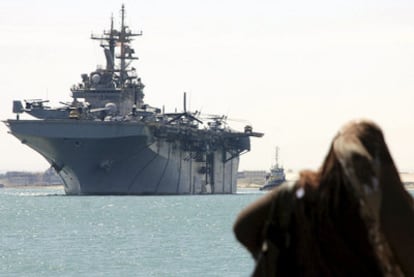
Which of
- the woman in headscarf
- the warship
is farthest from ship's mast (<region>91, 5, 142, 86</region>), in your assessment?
the woman in headscarf

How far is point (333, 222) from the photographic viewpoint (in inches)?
86.9

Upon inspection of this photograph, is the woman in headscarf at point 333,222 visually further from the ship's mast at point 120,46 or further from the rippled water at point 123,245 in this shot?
the ship's mast at point 120,46

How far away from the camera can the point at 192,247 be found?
4616 centimetres

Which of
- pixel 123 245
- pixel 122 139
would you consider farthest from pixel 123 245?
pixel 122 139

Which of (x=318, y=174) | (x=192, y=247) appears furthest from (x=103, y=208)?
(x=318, y=174)

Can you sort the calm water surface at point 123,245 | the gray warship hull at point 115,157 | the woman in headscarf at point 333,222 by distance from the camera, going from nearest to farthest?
the woman in headscarf at point 333,222, the calm water surface at point 123,245, the gray warship hull at point 115,157

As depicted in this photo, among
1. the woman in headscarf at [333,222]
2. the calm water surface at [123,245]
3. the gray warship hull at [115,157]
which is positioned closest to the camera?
the woman in headscarf at [333,222]

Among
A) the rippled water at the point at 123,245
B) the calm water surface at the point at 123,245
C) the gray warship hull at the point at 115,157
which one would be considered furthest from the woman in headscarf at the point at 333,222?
the gray warship hull at the point at 115,157

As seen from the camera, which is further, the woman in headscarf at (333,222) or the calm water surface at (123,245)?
the calm water surface at (123,245)

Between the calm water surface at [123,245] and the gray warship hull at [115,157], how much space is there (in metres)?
5.53

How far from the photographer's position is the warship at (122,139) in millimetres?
90062

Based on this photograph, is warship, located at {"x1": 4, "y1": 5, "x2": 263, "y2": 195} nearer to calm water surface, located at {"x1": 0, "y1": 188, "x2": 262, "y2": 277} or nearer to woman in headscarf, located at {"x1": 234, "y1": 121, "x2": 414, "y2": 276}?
calm water surface, located at {"x1": 0, "y1": 188, "x2": 262, "y2": 277}

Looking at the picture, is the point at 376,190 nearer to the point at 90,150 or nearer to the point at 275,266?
the point at 275,266

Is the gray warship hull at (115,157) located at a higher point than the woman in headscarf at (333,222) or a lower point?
lower
